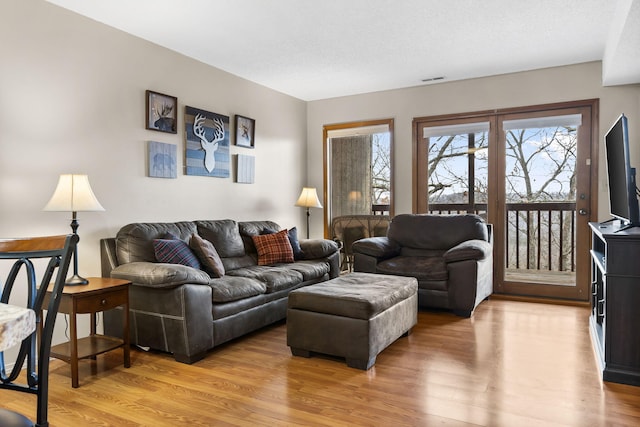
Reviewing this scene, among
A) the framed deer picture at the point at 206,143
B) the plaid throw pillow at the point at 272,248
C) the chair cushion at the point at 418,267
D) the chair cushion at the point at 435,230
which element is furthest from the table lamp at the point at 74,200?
the chair cushion at the point at 435,230

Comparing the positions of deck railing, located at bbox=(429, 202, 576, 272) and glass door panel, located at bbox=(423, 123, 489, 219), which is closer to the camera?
deck railing, located at bbox=(429, 202, 576, 272)

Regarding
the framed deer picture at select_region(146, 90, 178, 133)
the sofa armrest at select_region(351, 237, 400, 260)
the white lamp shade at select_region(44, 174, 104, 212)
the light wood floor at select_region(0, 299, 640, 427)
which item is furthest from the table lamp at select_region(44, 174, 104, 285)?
the sofa armrest at select_region(351, 237, 400, 260)

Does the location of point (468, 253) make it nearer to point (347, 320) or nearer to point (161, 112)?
point (347, 320)

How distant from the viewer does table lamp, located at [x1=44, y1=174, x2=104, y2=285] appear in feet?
9.09

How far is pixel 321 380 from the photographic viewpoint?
101 inches

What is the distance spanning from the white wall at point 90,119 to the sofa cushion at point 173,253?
1.58 ft

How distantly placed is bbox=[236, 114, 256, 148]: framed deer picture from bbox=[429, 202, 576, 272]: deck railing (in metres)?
2.70

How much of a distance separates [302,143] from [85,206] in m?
3.56

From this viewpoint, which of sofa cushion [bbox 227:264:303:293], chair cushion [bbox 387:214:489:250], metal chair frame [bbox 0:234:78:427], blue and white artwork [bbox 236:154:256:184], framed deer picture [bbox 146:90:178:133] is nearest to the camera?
metal chair frame [bbox 0:234:78:427]

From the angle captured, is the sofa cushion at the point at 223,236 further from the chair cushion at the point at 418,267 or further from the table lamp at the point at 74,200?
the chair cushion at the point at 418,267

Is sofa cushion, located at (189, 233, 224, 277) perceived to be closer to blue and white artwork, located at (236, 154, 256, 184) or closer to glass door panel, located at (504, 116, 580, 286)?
blue and white artwork, located at (236, 154, 256, 184)

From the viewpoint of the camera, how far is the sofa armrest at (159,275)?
2809 millimetres

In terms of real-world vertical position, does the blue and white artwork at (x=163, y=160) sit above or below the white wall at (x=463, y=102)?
below

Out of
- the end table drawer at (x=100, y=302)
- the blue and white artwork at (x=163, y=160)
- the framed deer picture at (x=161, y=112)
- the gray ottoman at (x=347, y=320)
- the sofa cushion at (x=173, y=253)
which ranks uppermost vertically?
the framed deer picture at (x=161, y=112)
